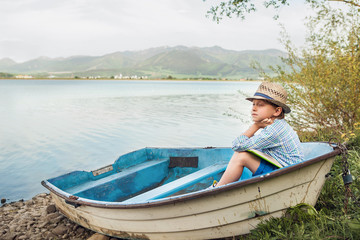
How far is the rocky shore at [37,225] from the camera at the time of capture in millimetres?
5107

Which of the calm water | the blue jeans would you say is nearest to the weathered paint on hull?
the blue jeans

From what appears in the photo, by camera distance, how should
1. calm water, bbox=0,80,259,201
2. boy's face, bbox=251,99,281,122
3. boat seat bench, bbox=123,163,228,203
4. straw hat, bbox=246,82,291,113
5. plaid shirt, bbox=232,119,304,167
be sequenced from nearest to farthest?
plaid shirt, bbox=232,119,304,167, straw hat, bbox=246,82,291,113, boy's face, bbox=251,99,281,122, boat seat bench, bbox=123,163,228,203, calm water, bbox=0,80,259,201

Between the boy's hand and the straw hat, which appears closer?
the straw hat

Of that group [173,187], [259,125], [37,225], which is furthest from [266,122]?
[37,225]

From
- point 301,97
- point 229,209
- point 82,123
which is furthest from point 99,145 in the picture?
point 229,209

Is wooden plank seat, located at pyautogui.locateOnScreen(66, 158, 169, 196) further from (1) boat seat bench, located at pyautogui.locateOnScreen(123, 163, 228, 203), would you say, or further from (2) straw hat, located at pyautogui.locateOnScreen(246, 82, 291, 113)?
(2) straw hat, located at pyautogui.locateOnScreen(246, 82, 291, 113)

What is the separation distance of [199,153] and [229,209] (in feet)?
8.96

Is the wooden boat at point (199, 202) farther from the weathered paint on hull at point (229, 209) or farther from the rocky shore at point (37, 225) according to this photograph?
the rocky shore at point (37, 225)

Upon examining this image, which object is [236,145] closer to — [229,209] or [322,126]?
[229,209]

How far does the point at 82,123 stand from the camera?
19438 mm

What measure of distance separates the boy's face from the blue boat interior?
1.65 m

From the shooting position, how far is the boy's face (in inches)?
131

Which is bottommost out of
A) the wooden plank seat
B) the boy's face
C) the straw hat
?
the wooden plank seat

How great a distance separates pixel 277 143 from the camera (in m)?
3.16
